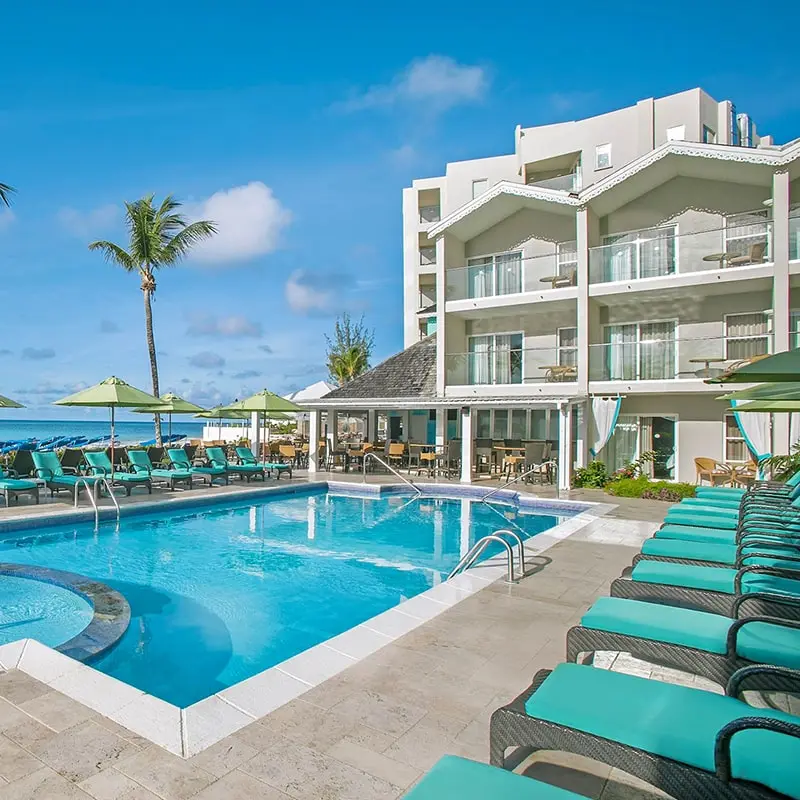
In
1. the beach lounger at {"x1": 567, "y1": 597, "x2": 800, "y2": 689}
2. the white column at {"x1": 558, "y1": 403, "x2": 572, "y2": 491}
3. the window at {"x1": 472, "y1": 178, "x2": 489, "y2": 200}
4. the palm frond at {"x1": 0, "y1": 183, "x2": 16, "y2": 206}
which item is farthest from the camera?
the window at {"x1": 472, "y1": 178, "x2": 489, "y2": 200}

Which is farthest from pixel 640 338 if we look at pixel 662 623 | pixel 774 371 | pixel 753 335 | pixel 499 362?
pixel 774 371

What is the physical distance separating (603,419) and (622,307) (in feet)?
13.6

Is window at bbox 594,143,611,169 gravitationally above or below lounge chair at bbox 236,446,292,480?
above

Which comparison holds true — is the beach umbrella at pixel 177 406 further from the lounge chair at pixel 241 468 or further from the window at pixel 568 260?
the window at pixel 568 260

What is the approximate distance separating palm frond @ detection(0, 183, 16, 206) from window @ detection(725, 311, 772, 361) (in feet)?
62.5

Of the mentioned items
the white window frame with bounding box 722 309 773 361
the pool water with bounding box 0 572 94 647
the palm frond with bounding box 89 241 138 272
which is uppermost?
the palm frond with bounding box 89 241 138 272

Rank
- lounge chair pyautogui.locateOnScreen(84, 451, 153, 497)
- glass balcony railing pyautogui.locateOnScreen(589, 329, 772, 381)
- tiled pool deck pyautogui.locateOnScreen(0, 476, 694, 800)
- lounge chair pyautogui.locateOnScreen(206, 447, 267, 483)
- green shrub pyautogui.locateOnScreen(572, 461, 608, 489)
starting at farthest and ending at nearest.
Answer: lounge chair pyautogui.locateOnScreen(206, 447, 267, 483) < green shrub pyautogui.locateOnScreen(572, 461, 608, 489) < glass balcony railing pyautogui.locateOnScreen(589, 329, 772, 381) < lounge chair pyautogui.locateOnScreen(84, 451, 153, 497) < tiled pool deck pyautogui.locateOnScreen(0, 476, 694, 800)

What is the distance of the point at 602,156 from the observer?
25562mm

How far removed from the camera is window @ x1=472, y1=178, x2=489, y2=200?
1208 inches

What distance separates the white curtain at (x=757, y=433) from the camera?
15523 mm

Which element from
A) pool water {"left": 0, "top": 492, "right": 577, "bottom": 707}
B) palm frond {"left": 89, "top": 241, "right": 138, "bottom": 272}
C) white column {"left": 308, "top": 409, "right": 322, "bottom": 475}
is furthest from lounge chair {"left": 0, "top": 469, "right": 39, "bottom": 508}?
palm frond {"left": 89, "top": 241, "right": 138, "bottom": 272}

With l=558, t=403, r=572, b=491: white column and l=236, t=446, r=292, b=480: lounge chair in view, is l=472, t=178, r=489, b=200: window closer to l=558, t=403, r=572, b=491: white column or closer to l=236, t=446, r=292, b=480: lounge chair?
l=558, t=403, r=572, b=491: white column

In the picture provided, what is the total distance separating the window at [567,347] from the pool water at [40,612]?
50.8ft

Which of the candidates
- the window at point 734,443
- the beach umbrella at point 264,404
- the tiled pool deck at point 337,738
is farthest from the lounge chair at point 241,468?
the window at point 734,443
